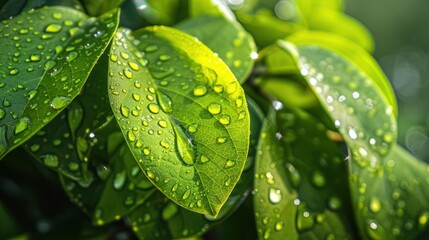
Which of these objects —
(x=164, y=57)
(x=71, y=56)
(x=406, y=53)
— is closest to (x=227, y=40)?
(x=164, y=57)

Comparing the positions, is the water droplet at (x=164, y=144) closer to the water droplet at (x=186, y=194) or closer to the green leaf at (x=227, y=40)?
the water droplet at (x=186, y=194)

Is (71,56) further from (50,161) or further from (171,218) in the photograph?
(171,218)

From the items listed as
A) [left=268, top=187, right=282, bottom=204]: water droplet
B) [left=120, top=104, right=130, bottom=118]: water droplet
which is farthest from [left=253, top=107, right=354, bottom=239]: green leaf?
[left=120, top=104, right=130, bottom=118]: water droplet

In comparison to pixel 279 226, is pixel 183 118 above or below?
above

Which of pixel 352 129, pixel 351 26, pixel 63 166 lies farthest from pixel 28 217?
pixel 351 26

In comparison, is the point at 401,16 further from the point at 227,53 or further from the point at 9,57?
the point at 9,57

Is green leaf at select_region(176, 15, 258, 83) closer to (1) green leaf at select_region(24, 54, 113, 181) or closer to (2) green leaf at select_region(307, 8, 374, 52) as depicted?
(1) green leaf at select_region(24, 54, 113, 181)
